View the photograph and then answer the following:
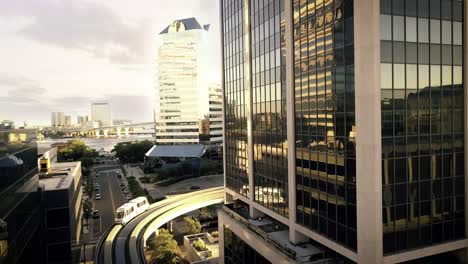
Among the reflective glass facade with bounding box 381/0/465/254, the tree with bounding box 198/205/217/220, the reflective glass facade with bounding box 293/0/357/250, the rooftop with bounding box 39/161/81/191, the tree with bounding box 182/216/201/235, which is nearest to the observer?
the reflective glass facade with bounding box 381/0/465/254

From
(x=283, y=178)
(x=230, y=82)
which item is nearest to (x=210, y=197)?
(x=230, y=82)

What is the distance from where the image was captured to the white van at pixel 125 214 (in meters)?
40.5

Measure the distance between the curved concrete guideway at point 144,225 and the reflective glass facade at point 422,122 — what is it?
2185cm

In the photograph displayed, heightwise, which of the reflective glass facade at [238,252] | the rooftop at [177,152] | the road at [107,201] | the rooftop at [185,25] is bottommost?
the road at [107,201]

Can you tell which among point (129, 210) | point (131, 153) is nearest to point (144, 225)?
point (129, 210)

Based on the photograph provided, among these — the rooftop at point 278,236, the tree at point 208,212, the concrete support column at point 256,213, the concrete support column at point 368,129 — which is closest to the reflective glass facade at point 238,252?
the rooftop at point 278,236

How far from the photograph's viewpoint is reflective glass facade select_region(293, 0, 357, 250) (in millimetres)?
19453

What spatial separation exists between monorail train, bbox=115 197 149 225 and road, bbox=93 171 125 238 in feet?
22.2

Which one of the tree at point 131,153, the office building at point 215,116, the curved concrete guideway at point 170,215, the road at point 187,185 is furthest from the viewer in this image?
the office building at point 215,116

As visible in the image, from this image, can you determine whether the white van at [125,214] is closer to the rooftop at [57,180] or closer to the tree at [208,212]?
the rooftop at [57,180]

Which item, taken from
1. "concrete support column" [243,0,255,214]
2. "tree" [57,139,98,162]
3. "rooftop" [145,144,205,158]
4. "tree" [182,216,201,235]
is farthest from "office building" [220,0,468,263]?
"tree" [57,139,98,162]

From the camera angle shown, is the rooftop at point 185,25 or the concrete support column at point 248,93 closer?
the concrete support column at point 248,93

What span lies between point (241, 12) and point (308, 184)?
18.8m

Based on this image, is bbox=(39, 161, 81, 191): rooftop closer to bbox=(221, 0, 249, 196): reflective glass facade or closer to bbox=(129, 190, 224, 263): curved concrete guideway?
bbox=(129, 190, 224, 263): curved concrete guideway
